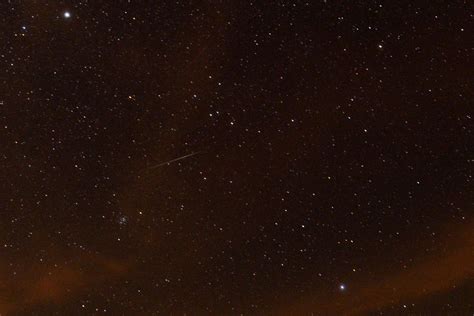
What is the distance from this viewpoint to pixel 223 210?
41.2 inches

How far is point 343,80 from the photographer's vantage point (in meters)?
0.92

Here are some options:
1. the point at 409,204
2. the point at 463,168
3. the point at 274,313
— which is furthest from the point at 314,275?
the point at 463,168

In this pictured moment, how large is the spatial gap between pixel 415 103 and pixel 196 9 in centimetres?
37

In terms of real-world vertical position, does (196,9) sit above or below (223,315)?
above

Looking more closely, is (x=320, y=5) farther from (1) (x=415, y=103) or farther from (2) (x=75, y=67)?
(2) (x=75, y=67)

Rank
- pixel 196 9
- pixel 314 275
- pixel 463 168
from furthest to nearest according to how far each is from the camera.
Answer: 1. pixel 314 275
2. pixel 463 168
3. pixel 196 9

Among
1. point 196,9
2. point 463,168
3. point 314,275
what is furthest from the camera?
point 314,275

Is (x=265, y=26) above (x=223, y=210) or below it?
above

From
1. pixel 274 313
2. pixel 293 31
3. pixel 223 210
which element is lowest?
pixel 274 313

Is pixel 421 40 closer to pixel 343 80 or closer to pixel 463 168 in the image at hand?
pixel 343 80

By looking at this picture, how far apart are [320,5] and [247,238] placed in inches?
17.2

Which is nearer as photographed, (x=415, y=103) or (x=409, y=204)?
(x=415, y=103)

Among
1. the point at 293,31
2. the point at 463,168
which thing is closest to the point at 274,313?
the point at 463,168

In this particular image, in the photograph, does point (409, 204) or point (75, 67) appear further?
point (409, 204)
